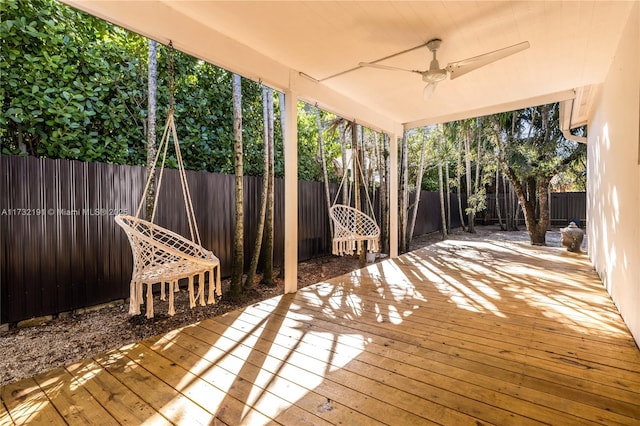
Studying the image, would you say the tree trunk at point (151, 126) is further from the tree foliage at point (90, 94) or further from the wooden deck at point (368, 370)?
the wooden deck at point (368, 370)

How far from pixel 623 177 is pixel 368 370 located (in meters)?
2.69

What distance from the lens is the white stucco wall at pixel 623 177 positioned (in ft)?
7.05

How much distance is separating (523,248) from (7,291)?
25.2 ft

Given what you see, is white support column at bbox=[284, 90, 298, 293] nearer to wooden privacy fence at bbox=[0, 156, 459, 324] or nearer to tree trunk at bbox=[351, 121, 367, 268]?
tree trunk at bbox=[351, 121, 367, 268]

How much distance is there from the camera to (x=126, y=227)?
6.68ft

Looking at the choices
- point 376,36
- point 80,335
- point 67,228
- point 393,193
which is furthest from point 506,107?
point 80,335

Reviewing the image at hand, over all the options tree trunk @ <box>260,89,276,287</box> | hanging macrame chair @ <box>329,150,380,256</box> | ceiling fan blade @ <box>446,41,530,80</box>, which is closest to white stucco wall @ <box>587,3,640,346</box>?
ceiling fan blade @ <box>446,41,530,80</box>

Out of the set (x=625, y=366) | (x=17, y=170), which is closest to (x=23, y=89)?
(x=17, y=170)

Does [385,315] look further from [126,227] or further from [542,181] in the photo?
[542,181]

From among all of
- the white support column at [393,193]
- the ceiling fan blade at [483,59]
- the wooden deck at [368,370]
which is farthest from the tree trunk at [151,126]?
the white support column at [393,193]

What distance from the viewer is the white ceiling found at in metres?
2.26

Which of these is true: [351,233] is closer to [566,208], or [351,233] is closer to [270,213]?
[270,213]

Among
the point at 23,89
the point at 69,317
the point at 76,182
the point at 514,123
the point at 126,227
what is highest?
the point at 514,123

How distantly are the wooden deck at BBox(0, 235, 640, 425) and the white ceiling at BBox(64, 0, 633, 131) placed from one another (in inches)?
90.7
